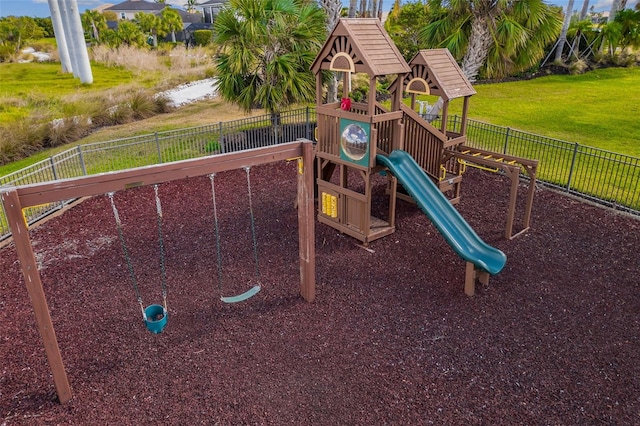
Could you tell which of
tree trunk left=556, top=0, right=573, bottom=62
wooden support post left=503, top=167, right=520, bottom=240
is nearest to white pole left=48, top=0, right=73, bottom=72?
wooden support post left=503, top=167, right=520, bottom=240

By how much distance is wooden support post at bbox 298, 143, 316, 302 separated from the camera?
19.7 ft

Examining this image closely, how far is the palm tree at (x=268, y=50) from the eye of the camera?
496 inches

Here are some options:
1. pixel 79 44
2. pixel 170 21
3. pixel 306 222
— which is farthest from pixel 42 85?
pixel 170 21

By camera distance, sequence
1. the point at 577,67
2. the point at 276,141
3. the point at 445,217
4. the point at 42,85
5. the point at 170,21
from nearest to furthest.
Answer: the point at 445,217
the point at 276,141
the point at 42,85
the point at 577,67
the point at 170,21

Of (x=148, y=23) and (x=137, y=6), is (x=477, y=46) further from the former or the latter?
(x=137, y=6)

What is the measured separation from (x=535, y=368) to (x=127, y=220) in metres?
7.83

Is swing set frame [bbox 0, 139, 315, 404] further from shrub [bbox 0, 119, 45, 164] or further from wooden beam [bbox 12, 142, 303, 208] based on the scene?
shrub [bbox 0, 119, 45, 164]

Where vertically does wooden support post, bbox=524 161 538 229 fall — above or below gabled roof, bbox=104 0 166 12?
below

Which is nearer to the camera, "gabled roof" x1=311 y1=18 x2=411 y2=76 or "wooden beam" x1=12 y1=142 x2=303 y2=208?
"wooden beam" x1=12 y1=142 x2=303 y2=208

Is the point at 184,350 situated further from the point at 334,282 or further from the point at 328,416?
the point at 334,282

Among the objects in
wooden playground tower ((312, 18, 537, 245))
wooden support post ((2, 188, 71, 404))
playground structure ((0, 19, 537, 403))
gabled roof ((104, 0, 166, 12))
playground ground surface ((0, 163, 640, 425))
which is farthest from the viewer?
gabled roof ((104, 0, 166, 12))

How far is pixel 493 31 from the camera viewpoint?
44.7 feet

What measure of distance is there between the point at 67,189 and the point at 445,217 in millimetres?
5467

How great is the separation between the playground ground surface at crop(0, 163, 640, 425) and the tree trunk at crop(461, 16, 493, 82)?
7.11 metres
